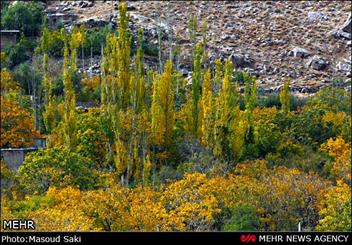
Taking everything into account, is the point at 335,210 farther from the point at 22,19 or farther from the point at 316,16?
the point at 316,16

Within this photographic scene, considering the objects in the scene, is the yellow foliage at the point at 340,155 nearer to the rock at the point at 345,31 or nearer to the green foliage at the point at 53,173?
the green foliage at the point at 53,173

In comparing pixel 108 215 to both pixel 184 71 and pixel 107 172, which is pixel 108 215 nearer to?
pixel 107 172

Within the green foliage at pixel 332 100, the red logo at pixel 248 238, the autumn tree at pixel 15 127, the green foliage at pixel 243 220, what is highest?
the red logo at pixel 248 238

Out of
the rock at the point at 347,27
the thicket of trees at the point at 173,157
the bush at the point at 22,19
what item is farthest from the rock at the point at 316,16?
the bush at the point at 22,19

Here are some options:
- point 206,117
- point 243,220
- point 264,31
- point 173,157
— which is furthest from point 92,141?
point 264,31

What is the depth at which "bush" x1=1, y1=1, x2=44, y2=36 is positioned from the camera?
47969 millimetres

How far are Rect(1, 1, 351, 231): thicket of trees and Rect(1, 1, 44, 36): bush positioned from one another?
29.3 ft

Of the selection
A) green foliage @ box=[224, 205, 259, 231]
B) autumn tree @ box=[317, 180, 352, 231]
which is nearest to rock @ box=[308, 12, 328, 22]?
autumn tree @ box=[317, 180, 352, 231]

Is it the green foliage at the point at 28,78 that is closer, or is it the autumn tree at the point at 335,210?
the autumn tree at the point at 335,210

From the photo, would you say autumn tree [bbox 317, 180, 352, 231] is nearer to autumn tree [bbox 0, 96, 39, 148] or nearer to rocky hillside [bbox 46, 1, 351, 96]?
autumn tree [bbox 0, 96, 39, 148]

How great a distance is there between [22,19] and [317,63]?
16893 millimetres

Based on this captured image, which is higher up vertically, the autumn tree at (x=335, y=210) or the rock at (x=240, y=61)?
the autumn tree at (x=335, y=210)

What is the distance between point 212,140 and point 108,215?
10135 millimetres

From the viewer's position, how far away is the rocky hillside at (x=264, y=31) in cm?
4562
